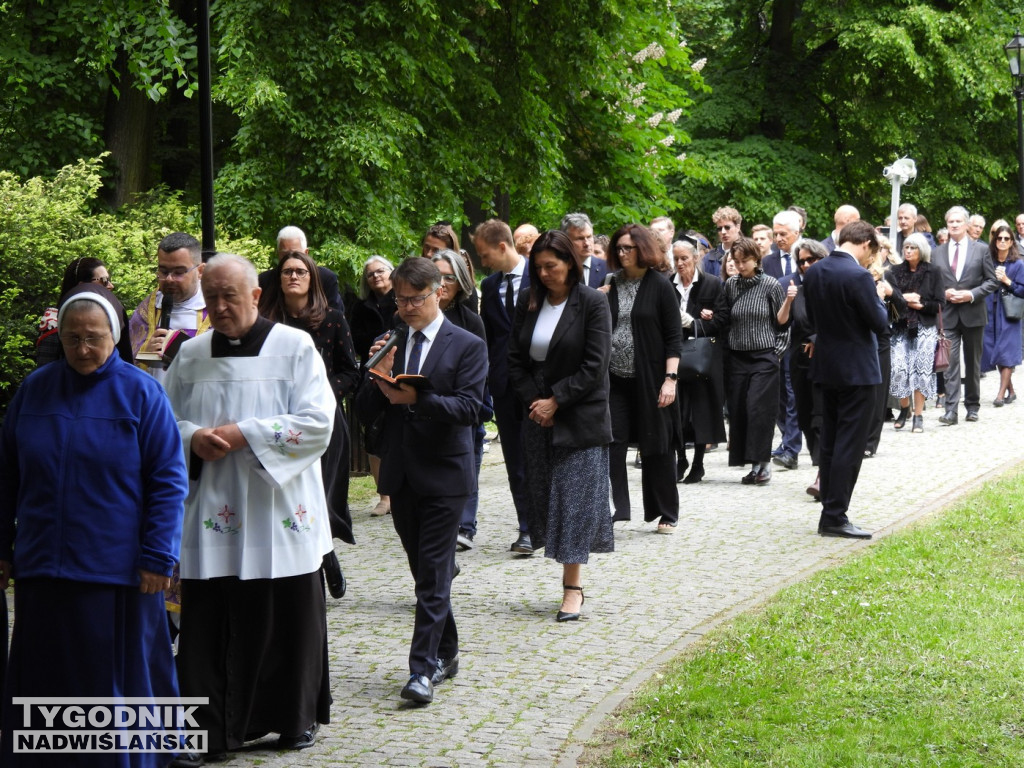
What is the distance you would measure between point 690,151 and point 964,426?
12.8 m

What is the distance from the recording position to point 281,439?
5902 mm

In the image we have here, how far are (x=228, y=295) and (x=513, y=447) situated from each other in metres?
4.98

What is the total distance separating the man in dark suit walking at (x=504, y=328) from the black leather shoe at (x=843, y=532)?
233 cm

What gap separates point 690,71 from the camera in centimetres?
2438

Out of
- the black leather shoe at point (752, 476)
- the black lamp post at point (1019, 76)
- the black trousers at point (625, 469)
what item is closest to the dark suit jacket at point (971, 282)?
the black leather shoe at point (752, 476)

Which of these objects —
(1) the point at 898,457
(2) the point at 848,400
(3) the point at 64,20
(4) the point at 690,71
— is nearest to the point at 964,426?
(1) the point at 898,457

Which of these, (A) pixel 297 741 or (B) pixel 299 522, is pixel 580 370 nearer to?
(B) pixel 299 522

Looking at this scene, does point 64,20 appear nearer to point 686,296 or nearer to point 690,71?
point 686,296

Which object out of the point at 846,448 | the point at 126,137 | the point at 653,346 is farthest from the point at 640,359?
the point at 126,137

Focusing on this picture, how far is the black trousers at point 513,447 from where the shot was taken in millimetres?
10602

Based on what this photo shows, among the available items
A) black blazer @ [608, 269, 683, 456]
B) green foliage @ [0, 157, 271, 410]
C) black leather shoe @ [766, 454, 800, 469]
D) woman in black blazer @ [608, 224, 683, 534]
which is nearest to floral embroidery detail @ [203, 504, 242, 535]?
woman in black blazer @ [608, 224, 683, 534]

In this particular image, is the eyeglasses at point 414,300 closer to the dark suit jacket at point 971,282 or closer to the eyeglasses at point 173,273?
the eyeglasses at point 173,273

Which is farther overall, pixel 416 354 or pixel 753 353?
pixel 753 353

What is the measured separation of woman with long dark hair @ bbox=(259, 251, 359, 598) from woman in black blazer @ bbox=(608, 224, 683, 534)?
2.54 m
